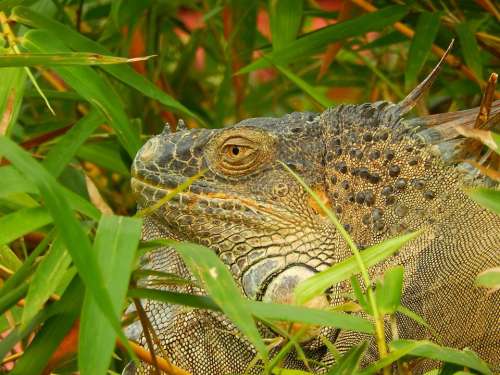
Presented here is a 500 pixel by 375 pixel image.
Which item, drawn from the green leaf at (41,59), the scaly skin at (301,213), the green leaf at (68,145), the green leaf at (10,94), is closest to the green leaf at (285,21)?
the green leaf at (68,145)

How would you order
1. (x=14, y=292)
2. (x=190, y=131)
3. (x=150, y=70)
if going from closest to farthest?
(x=14, y=292) → (x=190, y=131) → (x=150, y=70)

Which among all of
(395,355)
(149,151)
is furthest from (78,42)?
(395,355)

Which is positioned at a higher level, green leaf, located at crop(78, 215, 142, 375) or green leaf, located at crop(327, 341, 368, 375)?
green leaf, located at crop(78, 215, 142, 375)

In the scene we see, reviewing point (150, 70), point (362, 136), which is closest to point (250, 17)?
point (150, 70)

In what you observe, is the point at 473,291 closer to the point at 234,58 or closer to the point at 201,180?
the point at 201,180

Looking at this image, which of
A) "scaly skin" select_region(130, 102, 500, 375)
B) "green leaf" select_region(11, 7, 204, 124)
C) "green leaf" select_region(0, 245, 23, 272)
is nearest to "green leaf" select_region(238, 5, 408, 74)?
"green leaf" select_region(11, 7, 204, 124)

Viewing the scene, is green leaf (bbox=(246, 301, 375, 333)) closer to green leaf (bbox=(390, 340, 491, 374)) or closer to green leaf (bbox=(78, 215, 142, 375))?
green leaf (bbox=(390, 340, 491, 374))
